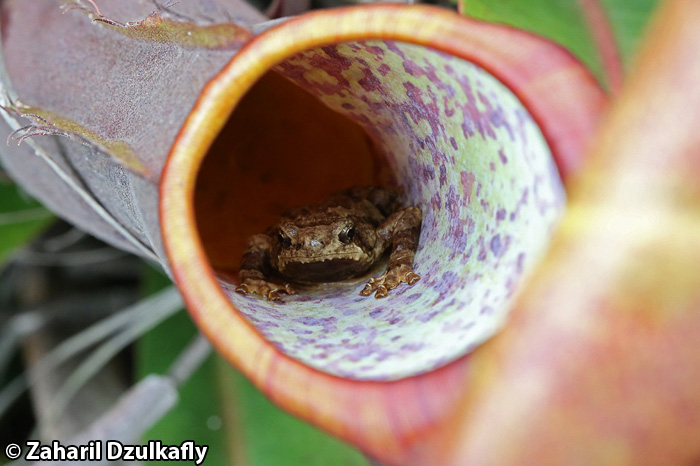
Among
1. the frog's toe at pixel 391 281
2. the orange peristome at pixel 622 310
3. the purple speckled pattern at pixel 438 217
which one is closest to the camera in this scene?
the orange peristome at pixel 622 310

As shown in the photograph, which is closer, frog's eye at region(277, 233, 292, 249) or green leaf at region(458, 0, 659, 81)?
green leaf at region(458, 0, 659, 81)

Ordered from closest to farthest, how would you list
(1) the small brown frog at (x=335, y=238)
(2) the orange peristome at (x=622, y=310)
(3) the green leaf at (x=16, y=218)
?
1. (2) the orange peristome at (x=622, y=310)
2. (1) the small brown frog at (x=335, y=238)
3. (3) the green leaf at (x=16, y=218)

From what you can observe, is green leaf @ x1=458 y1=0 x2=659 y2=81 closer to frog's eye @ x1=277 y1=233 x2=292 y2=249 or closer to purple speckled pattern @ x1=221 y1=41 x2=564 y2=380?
purple speckled pattern @ x1=221 y1=41 x2=564 y2=380

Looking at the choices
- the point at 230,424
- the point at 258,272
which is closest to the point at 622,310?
the point at 258,272

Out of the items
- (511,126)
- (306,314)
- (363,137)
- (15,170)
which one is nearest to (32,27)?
(15,170)

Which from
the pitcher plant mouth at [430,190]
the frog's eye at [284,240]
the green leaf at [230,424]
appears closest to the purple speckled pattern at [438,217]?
the pitcher plant mouth at [430,190]

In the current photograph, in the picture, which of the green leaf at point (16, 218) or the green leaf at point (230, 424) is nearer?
the green leaf at point (230, 424)

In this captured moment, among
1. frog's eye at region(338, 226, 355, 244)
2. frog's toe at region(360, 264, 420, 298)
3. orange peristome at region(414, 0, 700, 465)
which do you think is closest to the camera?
orange peristome at region(414, 0, 700, 465)

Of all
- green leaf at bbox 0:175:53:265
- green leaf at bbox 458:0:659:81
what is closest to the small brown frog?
green leaf at bbox 458:0:659:81

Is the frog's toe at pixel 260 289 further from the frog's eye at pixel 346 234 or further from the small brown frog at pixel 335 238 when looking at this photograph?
the frog's eye at pixel 346 234
